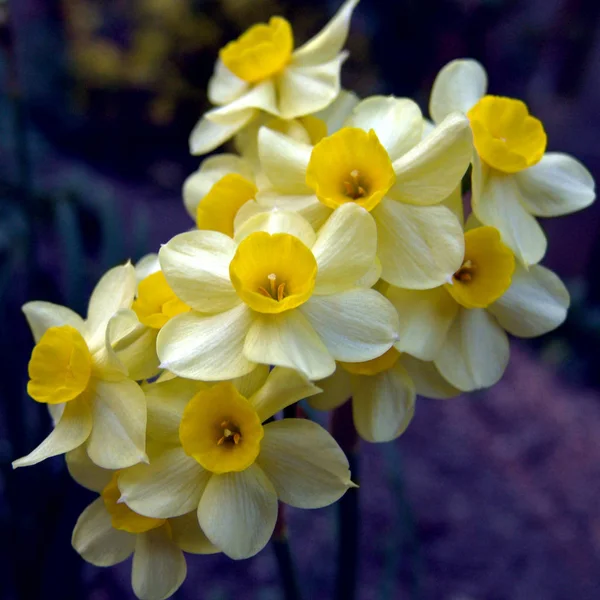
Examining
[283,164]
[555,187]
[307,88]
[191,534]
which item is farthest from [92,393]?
[555,187]

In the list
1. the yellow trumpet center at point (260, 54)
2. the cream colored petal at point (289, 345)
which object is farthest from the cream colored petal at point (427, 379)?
the yellow trumpet center at point (260, 54)

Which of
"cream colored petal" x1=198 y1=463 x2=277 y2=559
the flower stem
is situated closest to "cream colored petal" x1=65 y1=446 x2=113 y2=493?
"cream colored petal" x1=198 y1=463 x2=277 y2=559

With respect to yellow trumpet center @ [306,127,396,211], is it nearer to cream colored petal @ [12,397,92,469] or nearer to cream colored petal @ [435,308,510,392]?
cream colored petal @ [435,308,510,392]

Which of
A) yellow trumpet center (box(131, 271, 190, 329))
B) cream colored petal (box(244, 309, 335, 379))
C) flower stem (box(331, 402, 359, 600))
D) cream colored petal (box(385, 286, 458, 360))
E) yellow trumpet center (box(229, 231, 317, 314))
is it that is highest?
yellow trumpet center (box(229, 231, 317, 314))

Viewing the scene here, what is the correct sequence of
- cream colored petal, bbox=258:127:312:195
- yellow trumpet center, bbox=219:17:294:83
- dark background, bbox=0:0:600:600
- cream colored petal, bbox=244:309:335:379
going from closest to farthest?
cream colored petal, bbox=244:309:335:379, cream colored petal, bbox=258:127:312:195, yellow trumpet center, bbox=219:17:294:83, dark background, bbox=0:0:600:600

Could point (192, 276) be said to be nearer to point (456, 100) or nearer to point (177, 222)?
point (456, 100)
